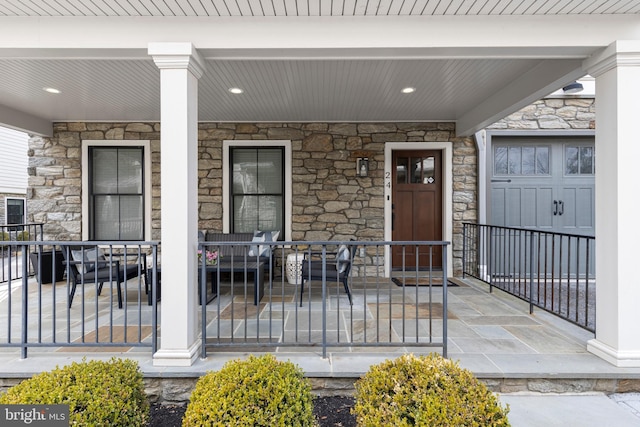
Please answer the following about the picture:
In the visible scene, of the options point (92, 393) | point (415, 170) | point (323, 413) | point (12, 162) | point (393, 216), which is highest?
point (12, 162)

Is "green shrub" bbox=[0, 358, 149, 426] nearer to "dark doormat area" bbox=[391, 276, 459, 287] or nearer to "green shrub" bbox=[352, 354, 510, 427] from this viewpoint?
"green shrub" bbox=[352, 354, 510, 427]

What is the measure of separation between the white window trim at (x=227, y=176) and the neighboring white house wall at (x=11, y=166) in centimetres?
880

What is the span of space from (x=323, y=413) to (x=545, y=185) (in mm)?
4929

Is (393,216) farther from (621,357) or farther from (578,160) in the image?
(621,357)

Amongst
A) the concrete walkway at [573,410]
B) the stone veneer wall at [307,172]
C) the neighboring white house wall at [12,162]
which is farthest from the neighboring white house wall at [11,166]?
the concrete walkway at [573,410]

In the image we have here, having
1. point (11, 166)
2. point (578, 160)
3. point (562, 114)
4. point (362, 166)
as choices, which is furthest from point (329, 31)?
point (11, 166)

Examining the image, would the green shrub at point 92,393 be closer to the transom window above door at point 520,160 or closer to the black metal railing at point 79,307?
the black metal railing at point 79,307

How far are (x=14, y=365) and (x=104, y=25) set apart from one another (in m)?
2.49

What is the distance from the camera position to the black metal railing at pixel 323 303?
2.39 meters

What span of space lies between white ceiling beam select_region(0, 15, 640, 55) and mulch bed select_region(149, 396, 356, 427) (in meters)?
2.50

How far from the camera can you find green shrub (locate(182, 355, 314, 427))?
1464 millimetres

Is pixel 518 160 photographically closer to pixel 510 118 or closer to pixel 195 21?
pixel 510 118

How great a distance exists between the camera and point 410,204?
5.36 metres

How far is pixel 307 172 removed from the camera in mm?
5211
